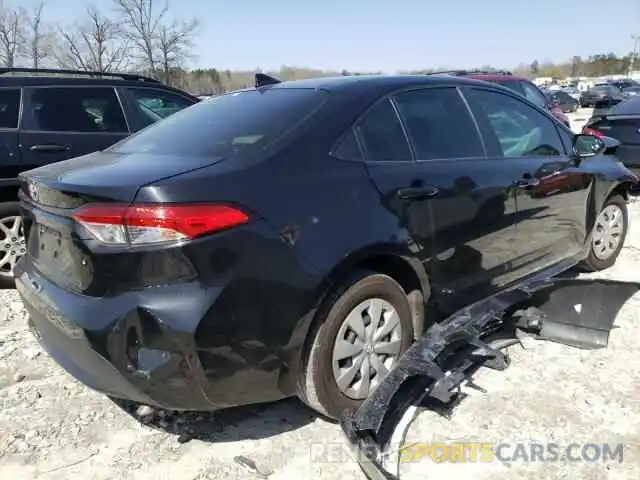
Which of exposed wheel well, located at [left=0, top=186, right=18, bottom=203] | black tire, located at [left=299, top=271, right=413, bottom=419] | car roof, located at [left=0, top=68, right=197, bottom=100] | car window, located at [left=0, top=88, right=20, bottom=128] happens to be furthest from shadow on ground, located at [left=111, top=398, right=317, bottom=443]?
car roof, located at [left=0, top=68, right=197, bottom=100]

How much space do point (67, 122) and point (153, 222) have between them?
3.50 m

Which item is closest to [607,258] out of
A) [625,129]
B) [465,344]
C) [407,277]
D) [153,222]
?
[465,344]

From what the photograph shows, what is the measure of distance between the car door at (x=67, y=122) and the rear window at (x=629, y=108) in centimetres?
684

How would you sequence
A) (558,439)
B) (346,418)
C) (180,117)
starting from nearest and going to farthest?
(346,418)
(558,439)
(180,117)

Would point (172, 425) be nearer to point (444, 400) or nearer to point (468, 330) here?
point (444, 400)

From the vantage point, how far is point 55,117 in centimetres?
520

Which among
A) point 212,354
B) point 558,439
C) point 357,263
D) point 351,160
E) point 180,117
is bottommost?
point 558,439

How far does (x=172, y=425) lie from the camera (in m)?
2.95

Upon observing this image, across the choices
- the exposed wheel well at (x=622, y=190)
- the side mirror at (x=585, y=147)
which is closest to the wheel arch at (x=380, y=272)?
the side mirror at (x=585, y=147)

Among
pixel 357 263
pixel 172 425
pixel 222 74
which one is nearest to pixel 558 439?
pixel 357 263

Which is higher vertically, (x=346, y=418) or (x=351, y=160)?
(x=351, y=160)

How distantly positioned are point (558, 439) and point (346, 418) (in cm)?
100

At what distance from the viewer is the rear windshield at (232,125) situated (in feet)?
8.91

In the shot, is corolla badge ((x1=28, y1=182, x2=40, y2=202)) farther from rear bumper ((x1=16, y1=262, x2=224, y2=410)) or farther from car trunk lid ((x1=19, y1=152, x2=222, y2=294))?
rear bumper ((x1=16, y1=262, x2=224, y2=410))
